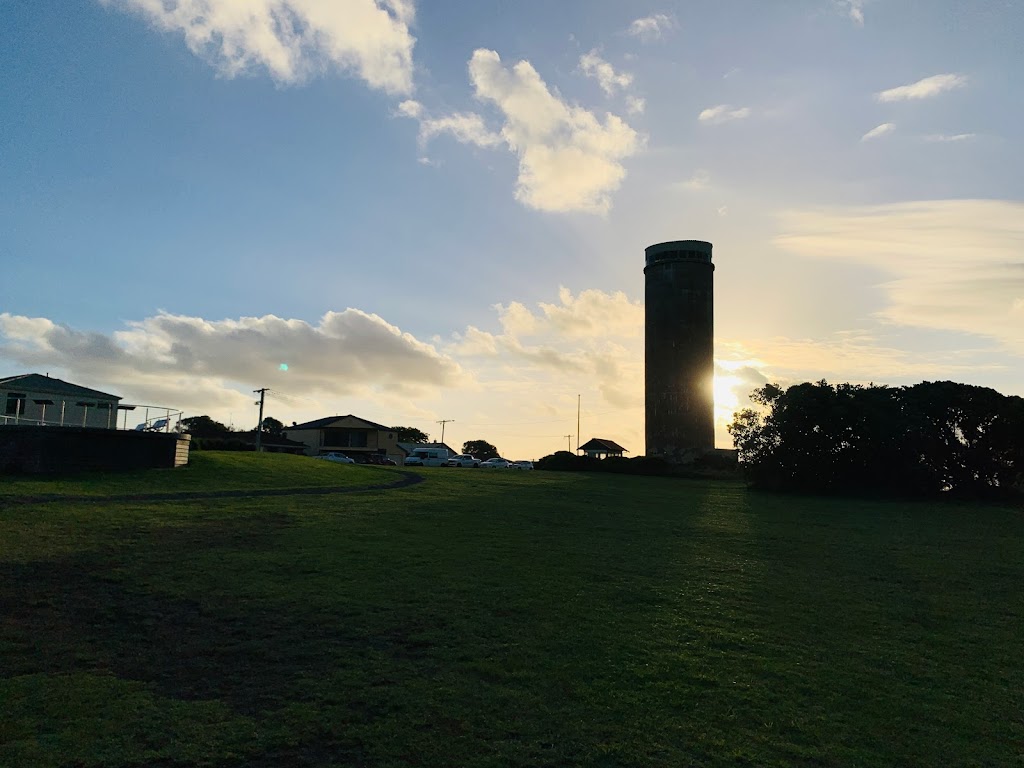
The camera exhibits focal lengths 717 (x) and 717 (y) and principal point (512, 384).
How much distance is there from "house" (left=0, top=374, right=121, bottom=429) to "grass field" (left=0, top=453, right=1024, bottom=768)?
92.8ft

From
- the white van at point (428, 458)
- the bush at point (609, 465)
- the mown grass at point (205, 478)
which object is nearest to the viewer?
the mown grass at point (205, 478)

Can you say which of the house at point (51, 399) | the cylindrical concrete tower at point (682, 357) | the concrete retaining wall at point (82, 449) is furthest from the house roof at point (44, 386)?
the cylindrical concrete tower at point (682, 357)

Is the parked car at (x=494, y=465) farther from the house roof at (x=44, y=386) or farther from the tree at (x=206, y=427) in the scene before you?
the tree at (x=206, y=427)

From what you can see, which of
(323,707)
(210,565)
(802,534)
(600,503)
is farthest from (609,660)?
(600,503)

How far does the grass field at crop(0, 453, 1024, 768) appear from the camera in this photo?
251 inches

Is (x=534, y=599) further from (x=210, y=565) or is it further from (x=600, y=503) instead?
(x=600, y=503)

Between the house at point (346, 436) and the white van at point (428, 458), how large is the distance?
1684cm

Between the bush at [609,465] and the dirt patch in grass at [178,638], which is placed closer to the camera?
the dirt patch in grass at [178,638]

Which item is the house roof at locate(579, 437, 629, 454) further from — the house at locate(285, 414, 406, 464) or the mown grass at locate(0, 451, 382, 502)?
the mown grass at locate(0, 451, 382, 502)

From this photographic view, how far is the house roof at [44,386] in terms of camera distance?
43.1 meters

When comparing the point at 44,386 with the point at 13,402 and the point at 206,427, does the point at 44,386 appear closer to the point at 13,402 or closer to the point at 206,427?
the point at 13,402

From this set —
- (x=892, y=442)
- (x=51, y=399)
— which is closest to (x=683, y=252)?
(x=892, y=442)

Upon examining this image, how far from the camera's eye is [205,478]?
2852 cm

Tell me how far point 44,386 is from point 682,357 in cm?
6084
